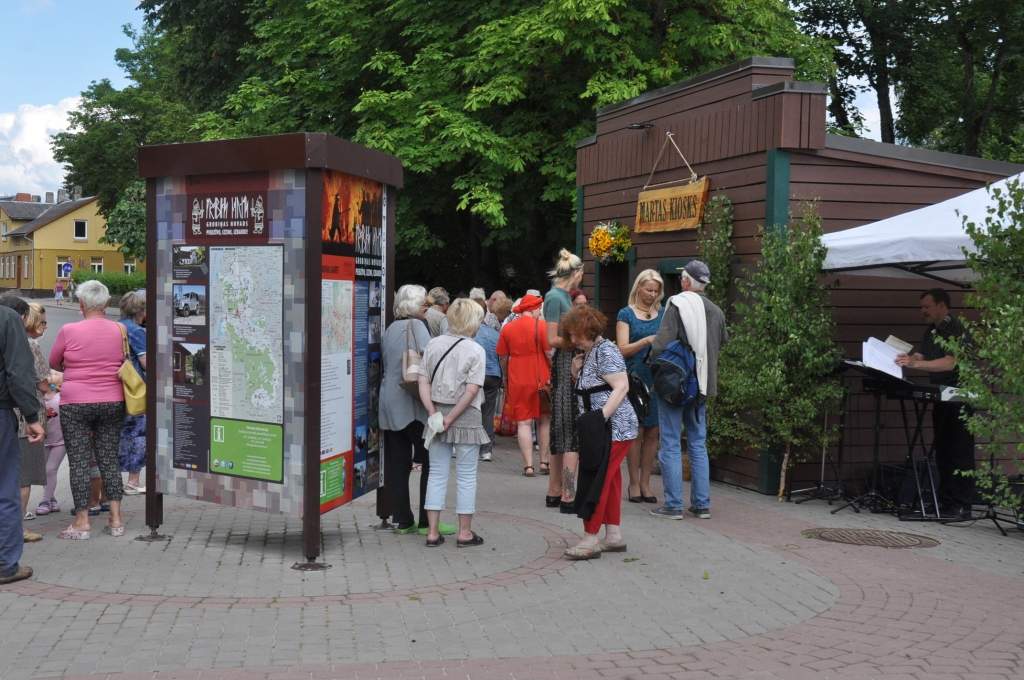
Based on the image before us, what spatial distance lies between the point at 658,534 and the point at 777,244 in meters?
2.82

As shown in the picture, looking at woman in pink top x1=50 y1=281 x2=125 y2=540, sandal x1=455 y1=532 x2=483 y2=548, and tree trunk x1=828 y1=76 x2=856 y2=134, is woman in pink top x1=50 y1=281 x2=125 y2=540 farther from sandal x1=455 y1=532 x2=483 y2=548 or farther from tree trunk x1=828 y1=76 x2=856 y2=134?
tree trunk x1=828 y1=76 x2=856 y2=134

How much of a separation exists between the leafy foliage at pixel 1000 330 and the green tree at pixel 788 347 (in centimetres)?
160

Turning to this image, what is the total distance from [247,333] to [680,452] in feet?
11.5

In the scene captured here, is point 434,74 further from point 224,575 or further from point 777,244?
point 224,575

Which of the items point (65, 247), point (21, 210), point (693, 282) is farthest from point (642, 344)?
point (21, 210)

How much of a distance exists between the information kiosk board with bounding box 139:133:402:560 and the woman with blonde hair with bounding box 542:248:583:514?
59.6 inches

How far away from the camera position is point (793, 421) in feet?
30.3

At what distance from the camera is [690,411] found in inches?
343

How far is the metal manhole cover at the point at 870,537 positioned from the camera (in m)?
7.85

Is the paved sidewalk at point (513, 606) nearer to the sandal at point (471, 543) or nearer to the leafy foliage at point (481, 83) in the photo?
the sandal at point (471, 543)

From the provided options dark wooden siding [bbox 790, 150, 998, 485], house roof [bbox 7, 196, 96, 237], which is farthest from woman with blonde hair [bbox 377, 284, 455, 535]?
house roof [bbox 7, 196, 96, 237]

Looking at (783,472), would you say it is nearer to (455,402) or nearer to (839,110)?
(455,402)

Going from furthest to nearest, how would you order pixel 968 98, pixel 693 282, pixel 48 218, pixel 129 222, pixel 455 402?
pixel 48 218, pixel 129 222, pixel 968 98, pixel 693 282, pixel 455 402

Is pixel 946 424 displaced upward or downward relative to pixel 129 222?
downward
